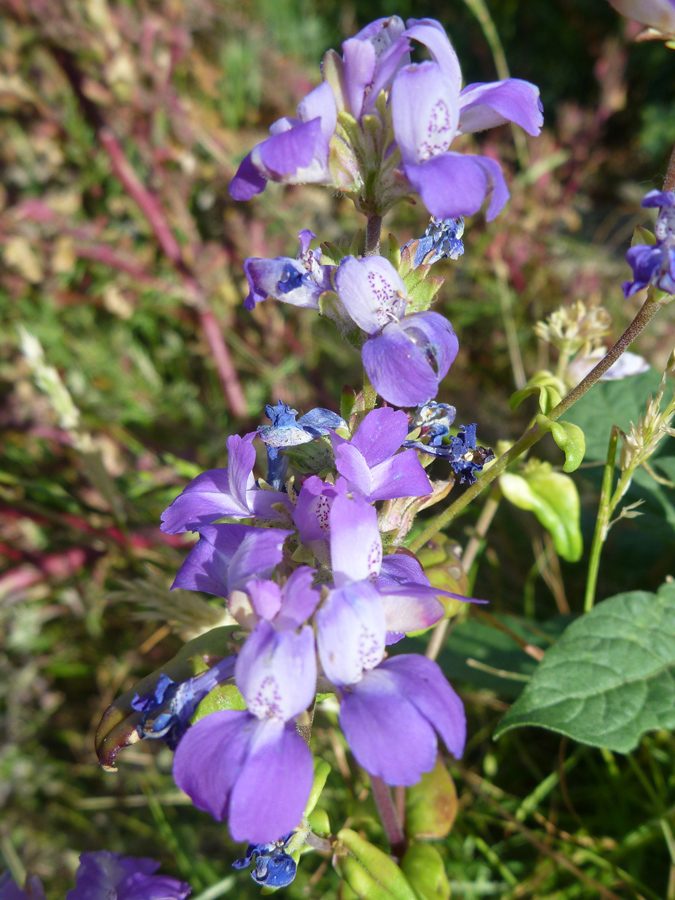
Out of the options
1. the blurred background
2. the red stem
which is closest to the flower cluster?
the blurred background

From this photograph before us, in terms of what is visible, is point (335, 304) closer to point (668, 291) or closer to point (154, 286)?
point (668, 291)

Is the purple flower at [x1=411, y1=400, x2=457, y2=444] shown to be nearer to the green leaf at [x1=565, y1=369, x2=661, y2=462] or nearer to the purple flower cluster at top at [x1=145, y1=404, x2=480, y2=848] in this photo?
the purple flower cluster at top at [x1=145, y1=404, x2=480, y2=848]

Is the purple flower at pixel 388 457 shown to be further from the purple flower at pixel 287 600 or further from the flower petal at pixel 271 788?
the flower petal at pixel 271 788

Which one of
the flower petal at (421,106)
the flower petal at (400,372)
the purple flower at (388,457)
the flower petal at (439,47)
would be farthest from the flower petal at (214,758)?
the flower petal at (439,47)

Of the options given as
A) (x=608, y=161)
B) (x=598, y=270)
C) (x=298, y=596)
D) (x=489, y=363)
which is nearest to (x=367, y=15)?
(x=608, y=161)

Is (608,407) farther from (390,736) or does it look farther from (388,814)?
(390,736)

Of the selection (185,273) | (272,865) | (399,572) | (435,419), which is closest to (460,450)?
(435,419)
